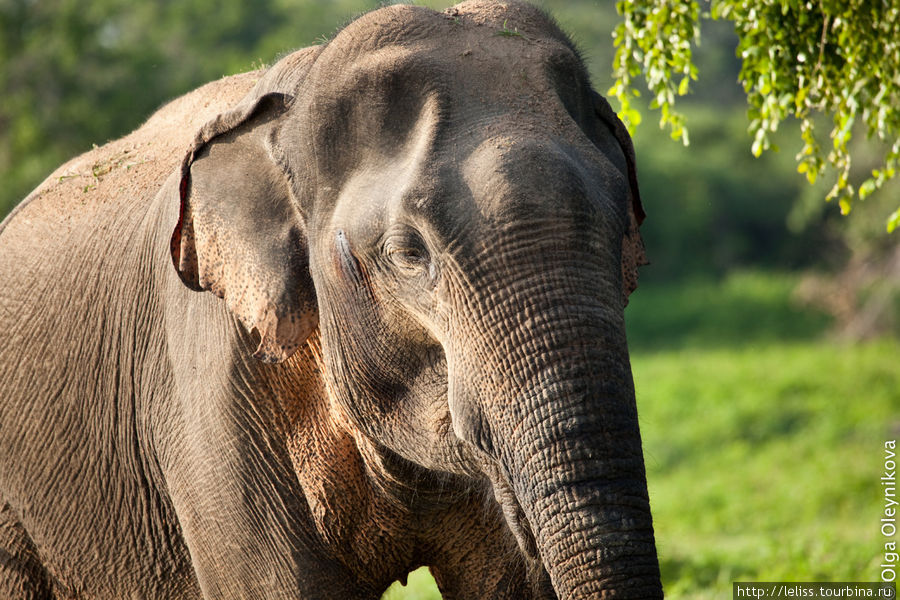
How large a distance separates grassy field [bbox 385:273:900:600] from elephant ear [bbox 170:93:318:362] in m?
2.30

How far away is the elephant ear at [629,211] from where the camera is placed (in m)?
Answer: 2.97

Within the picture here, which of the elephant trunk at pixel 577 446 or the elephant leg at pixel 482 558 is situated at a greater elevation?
the elephant trunk at pixel 577 446

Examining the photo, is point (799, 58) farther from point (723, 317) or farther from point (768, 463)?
point (723, 317)

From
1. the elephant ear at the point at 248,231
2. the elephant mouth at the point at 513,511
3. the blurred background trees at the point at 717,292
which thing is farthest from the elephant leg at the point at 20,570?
the elephant mouth at the point at 513,511

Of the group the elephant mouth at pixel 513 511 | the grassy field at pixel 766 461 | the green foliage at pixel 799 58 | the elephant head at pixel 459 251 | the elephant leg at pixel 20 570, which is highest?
the elephant head at pixel 459 251

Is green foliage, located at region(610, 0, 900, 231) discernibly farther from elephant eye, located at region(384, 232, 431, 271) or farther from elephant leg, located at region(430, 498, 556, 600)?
elephant eye, located at region(384, 232, 431, 271)

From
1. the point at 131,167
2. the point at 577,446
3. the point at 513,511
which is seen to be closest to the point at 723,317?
the point at 131,167

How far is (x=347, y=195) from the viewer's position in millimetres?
2744

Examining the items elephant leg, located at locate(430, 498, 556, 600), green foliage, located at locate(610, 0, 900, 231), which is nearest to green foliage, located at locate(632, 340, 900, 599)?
green foliage, located at locate(610, 0, 900, 231)

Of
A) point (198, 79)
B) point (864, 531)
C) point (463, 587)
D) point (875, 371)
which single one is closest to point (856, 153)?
point (875, 371)

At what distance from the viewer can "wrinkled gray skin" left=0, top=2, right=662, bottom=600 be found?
96.1 inches

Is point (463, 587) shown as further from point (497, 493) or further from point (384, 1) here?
point (384, 1)

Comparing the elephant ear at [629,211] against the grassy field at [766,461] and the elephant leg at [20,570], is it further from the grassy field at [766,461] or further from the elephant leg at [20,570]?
the grassy field at [766,461]

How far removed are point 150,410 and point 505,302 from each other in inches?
52.8
